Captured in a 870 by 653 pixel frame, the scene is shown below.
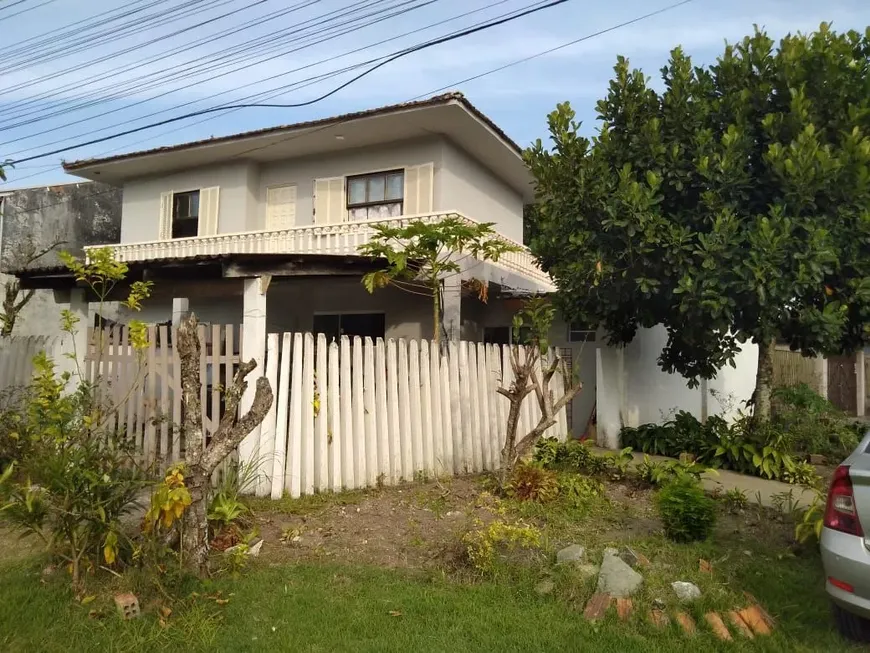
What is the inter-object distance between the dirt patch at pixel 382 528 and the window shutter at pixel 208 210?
30.2ft

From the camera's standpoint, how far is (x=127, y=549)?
421 centimetres

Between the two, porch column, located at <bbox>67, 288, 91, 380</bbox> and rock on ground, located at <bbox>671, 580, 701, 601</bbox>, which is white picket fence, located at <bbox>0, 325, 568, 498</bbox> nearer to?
porch column, located at <bbox>67, 288, 91, 380</bbox>

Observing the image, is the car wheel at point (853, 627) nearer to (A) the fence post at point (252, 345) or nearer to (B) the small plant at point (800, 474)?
(B) the small plant at point (800, 474)

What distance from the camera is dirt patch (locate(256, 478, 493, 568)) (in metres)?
4.82

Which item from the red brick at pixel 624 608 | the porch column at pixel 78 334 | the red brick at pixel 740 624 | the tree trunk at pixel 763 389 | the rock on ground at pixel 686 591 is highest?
the porch column at pixel 78 334

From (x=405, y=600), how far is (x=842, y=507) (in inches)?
97.1

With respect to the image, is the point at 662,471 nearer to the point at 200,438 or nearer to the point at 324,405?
the point at 324,405

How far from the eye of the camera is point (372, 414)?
6762 mm

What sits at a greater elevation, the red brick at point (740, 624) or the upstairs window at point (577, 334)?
the upstairs window at point (577, 334)

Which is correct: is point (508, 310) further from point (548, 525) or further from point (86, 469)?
point (86, 469)

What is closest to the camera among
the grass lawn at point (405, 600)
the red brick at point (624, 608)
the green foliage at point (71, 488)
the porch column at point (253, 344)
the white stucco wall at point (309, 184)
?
the grass lawn at point (405, 600)

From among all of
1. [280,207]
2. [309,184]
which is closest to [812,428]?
[309,184]

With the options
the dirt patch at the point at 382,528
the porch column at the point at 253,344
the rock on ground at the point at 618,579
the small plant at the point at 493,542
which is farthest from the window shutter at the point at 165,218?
the rock on ground at the point at 618,579

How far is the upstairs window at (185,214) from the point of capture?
47.4 ft
